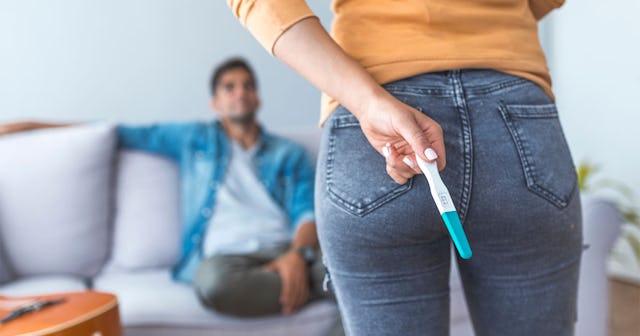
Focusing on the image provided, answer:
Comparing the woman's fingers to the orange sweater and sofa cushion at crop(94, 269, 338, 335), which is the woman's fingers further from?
sofa cushion at crop(94, 269, 338, 335)

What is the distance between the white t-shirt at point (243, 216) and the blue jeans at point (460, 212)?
4.99 ft

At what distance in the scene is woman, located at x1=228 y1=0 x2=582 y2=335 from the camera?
2.10 feet

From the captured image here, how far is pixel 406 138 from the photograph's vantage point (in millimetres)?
600

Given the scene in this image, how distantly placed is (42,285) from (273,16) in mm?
1682

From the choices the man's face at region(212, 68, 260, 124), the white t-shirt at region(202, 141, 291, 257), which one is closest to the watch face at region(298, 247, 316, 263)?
the white t-shirt at region(202, 141, 291, 257)

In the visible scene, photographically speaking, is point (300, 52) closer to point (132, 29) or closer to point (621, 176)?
point (132, 29)

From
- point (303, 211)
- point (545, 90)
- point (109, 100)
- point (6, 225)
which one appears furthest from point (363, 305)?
point (109, 100)

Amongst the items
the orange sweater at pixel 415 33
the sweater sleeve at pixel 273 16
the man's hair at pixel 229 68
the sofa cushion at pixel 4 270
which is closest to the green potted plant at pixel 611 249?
the orange sweater at pixel 415 33

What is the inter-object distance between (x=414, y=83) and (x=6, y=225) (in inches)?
74.1

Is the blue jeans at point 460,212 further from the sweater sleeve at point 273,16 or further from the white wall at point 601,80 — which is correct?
the white wall at point 601,80

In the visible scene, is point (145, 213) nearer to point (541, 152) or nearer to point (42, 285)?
point (42, 285)

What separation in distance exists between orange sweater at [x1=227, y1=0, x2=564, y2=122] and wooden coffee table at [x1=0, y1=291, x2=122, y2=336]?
95 cm

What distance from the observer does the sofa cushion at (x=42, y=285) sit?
202 cm

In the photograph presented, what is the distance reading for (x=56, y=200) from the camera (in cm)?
223
